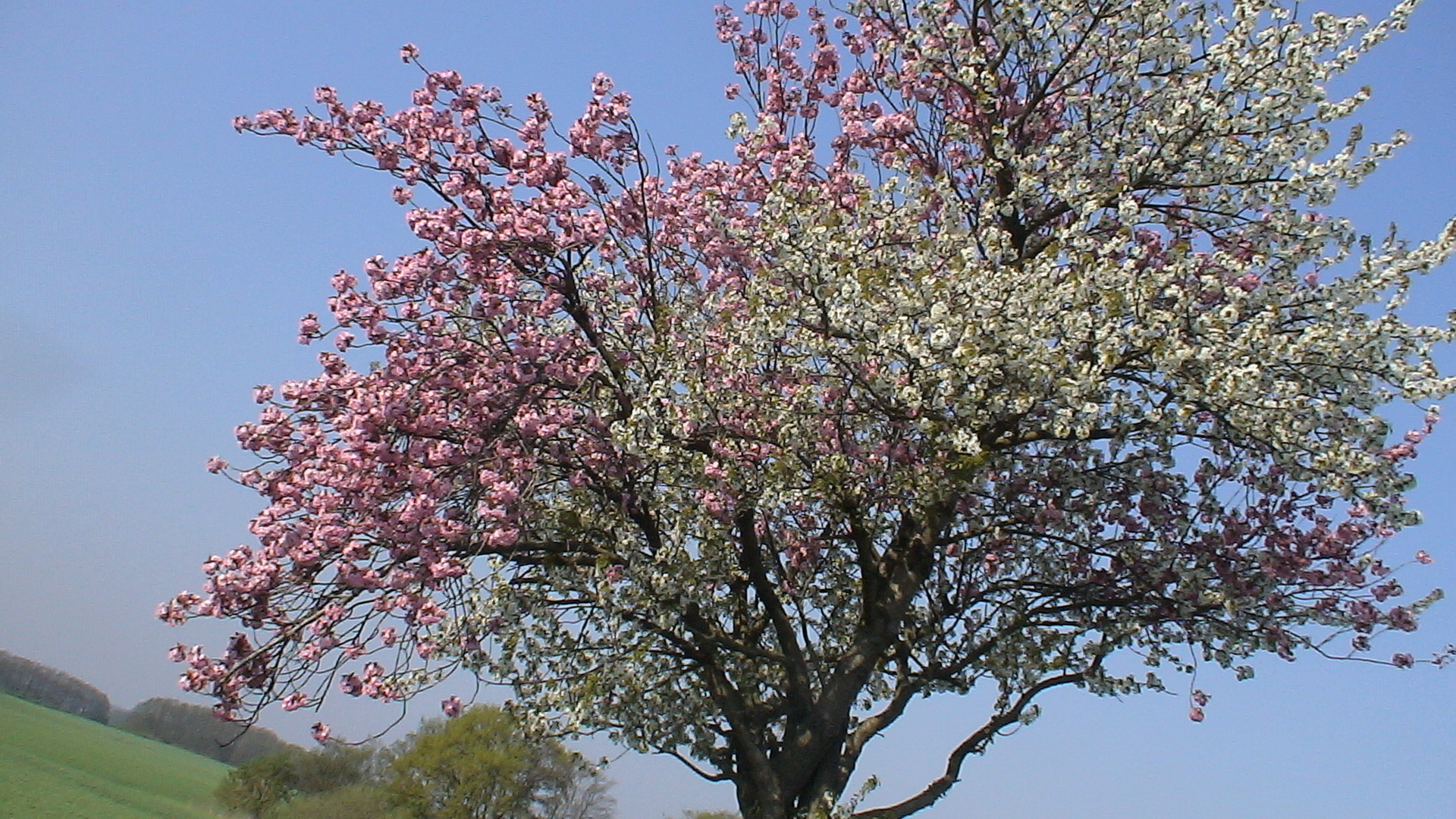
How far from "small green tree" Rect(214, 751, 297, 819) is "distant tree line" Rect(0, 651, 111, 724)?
15.3 m

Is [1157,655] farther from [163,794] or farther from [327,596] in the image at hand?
[163,794]

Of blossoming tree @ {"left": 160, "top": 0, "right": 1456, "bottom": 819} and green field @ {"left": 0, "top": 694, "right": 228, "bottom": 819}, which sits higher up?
blossoming tree @ {"left": 160, "top": 0, "right": 1456, "bottom": 819}

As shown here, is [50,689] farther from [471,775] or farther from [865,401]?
[865,401]

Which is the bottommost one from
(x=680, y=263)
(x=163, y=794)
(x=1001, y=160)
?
(x=163, y=794)

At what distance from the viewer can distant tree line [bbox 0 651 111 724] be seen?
207 feet

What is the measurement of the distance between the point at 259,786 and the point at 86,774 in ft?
43.0

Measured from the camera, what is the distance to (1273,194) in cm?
902

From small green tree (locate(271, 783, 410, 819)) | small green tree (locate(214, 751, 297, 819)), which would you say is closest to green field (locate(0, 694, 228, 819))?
small green tree (locate(214, 751, 297, 819))

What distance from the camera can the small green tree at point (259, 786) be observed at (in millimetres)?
58344

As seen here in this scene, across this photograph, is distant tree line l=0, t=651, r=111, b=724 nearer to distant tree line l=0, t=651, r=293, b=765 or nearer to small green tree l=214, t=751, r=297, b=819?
distant tree line l=0, t=651, r=293, b=765

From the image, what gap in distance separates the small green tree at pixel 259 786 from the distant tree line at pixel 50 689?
603 inches

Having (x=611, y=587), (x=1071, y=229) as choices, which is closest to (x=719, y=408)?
(x=611, y=587)

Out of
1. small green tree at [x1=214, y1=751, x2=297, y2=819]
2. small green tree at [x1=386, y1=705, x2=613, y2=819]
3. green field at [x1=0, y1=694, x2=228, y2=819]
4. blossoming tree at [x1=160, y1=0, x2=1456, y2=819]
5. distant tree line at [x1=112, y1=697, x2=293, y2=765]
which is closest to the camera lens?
blossoming tree at [x1=160, y1=0, x2=1456, y2=819]

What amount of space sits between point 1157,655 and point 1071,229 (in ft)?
15.3
